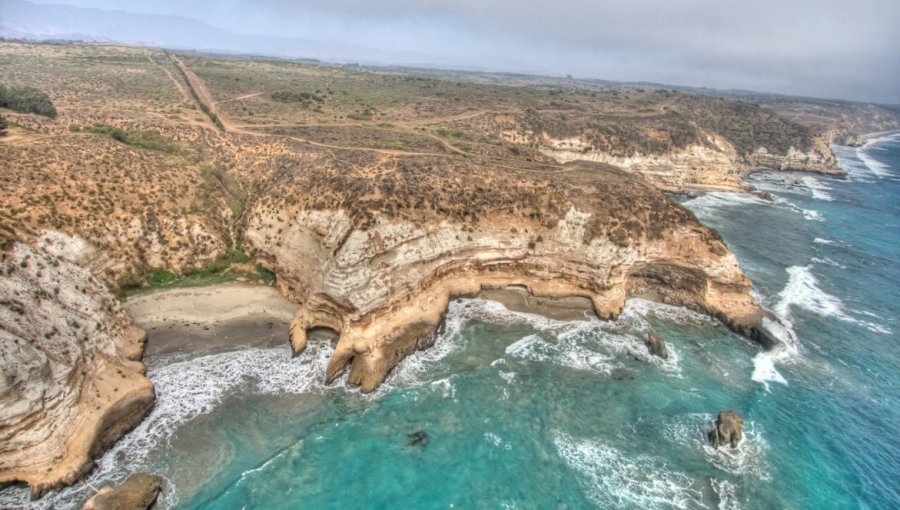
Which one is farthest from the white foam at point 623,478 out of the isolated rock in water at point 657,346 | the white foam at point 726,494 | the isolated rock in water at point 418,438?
the isolated rock in water at point 657,346

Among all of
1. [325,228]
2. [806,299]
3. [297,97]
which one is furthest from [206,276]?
[806,299]

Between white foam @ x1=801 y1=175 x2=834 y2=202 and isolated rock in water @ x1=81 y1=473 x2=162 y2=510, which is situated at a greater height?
white foam @ x1=801 y1=175 x2=834 y2=202

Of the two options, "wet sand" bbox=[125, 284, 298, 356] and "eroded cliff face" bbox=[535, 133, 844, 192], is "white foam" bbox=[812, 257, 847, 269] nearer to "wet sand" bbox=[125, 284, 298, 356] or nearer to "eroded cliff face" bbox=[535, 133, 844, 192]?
"eroded cliff face" bbox=[535, 133, 844, 192]

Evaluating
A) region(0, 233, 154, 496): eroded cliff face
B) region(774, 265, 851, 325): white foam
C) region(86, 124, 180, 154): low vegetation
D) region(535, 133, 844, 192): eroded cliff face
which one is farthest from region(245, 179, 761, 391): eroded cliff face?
region(535, 133, 844, 192): eroded cliff face

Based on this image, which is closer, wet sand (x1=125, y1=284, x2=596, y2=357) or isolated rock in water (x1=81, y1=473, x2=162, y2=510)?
isolated rock in water (x1=81, y1=473, x2=162, y2=510)

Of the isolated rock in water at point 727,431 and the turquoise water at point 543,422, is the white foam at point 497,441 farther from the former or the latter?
the isolated rock in water at point 727,431

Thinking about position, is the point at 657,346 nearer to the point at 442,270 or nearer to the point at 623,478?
the point at 623,478
